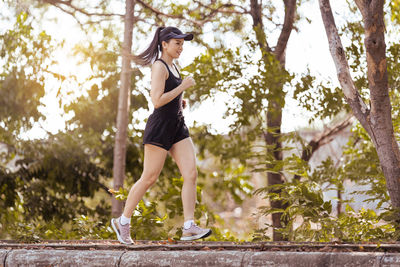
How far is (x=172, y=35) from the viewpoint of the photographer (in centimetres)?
471

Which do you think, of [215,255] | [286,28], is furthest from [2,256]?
[286,28]

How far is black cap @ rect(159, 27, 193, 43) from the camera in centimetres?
468

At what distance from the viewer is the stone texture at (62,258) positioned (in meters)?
4.04

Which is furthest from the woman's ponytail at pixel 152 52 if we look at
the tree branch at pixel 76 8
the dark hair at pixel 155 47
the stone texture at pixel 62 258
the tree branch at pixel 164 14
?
the tree branch at pixel 76 8

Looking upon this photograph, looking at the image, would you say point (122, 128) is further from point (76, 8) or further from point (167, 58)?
point (167, 58)

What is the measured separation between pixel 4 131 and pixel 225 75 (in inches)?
182

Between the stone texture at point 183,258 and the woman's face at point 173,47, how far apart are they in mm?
1683

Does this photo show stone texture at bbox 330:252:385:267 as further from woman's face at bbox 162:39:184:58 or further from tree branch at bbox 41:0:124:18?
tree branch at bbox 41:0:124:18

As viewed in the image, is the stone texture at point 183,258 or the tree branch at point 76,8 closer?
the stone texture at point 183,258

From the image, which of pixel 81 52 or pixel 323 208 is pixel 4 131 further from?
pixel 323 208

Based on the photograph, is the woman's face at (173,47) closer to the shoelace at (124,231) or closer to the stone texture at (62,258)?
the shoelace at (124,231)

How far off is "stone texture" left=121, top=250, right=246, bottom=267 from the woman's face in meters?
1.68

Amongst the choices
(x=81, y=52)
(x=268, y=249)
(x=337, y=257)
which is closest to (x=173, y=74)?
(x=268, y=249)

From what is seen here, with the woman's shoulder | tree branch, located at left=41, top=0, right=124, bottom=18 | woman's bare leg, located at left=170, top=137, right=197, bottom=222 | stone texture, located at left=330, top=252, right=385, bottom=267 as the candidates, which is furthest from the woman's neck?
tree branch, located at left=41, top=0, right=124, bottom=18
